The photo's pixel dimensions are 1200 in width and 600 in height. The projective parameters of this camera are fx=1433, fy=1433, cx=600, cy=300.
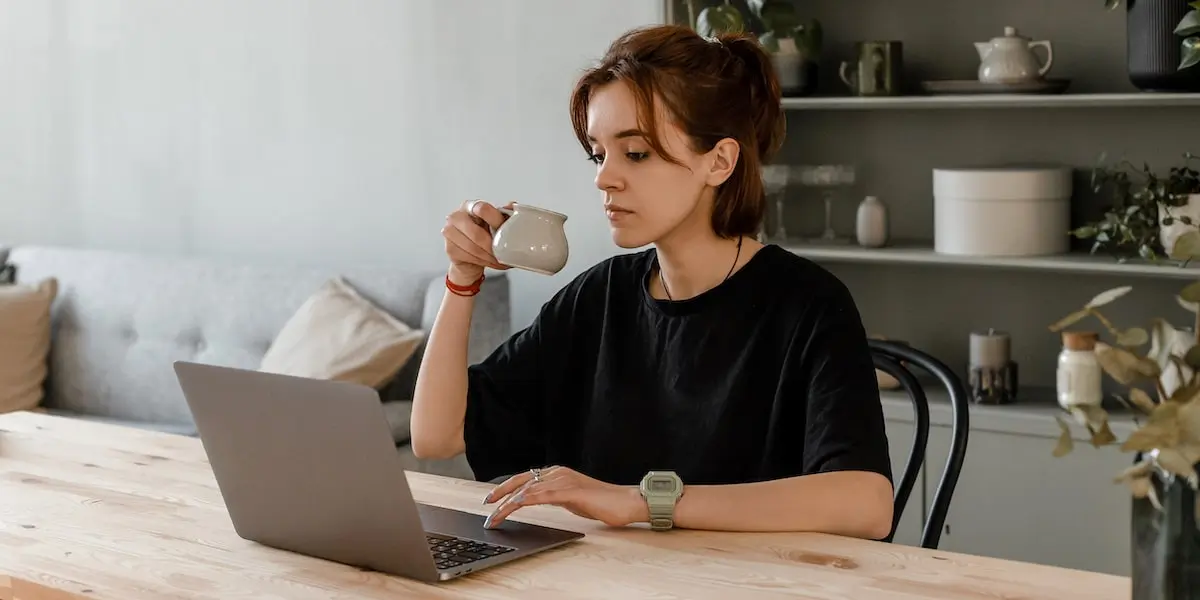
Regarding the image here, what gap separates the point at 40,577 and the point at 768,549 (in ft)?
2.35

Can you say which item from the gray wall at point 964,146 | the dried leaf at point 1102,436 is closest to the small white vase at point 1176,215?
the gray wall at point 964,146

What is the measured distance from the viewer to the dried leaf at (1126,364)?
0.98m

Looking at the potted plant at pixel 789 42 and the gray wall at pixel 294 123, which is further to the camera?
the gray wall at pixel 294 123

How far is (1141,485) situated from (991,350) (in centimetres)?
217

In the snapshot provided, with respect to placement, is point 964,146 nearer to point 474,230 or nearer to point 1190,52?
point 1190,52

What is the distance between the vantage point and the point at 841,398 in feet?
5.40

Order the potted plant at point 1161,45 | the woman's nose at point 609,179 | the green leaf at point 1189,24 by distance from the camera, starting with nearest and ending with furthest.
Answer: the woman's nose at point 609,179, the green leaf at point 1189,24, the potted plant at point 1161,45

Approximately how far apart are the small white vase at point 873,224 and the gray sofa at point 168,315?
2.78ft

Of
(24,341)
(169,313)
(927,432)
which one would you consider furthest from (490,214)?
(24,341)

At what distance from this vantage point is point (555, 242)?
1.62 meters

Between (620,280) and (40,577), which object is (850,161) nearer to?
(620,280)

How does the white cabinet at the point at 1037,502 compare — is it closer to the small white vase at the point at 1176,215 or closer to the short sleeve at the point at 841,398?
the small white vase at the point at 1176,215

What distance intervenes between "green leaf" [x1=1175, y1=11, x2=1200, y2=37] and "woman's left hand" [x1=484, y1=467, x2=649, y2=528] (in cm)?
166

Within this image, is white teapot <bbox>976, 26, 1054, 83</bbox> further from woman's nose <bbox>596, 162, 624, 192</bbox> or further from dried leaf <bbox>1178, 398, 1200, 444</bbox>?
dried leaf <bbox>1178, 398, 1200, 444</bbox>
